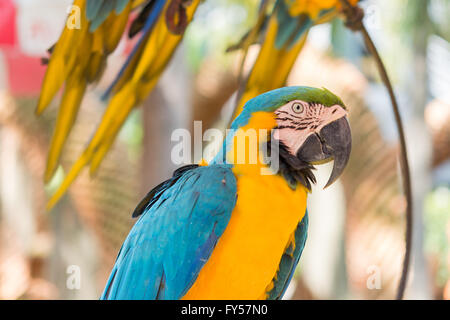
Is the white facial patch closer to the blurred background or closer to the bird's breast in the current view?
the bird's breast

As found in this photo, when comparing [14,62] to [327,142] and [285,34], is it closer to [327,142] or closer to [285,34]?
[285,34]

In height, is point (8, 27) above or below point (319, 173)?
above

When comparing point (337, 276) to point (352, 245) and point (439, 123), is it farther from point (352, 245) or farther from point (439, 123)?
point (439, 123)

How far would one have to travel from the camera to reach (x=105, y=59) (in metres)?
0.88

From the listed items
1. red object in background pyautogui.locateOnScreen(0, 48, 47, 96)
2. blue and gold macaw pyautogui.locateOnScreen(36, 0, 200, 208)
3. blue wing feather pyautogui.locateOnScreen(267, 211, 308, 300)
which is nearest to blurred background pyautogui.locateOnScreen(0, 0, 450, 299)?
red object in background pyautogui.locateOnScreen(0, 48, 47, 96)

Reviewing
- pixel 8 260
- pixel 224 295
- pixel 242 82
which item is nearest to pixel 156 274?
pixel 224 295

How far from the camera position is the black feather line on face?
2.08 ft

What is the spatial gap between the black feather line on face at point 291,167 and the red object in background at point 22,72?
77 centimetres

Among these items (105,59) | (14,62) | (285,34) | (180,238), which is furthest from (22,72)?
(180,238)

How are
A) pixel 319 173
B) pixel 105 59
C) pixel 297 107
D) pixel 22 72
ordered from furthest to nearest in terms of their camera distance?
pixel 319 173
pixel 22 72
pixel 105 59
pixel 297 107

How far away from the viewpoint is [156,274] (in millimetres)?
643

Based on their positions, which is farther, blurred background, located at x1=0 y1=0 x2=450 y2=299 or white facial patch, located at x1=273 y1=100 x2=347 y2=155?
blurred background, located at x1=0 y1=0 x2=450 y2=299

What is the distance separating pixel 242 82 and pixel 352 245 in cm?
138

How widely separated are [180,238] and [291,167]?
0.16 metres
